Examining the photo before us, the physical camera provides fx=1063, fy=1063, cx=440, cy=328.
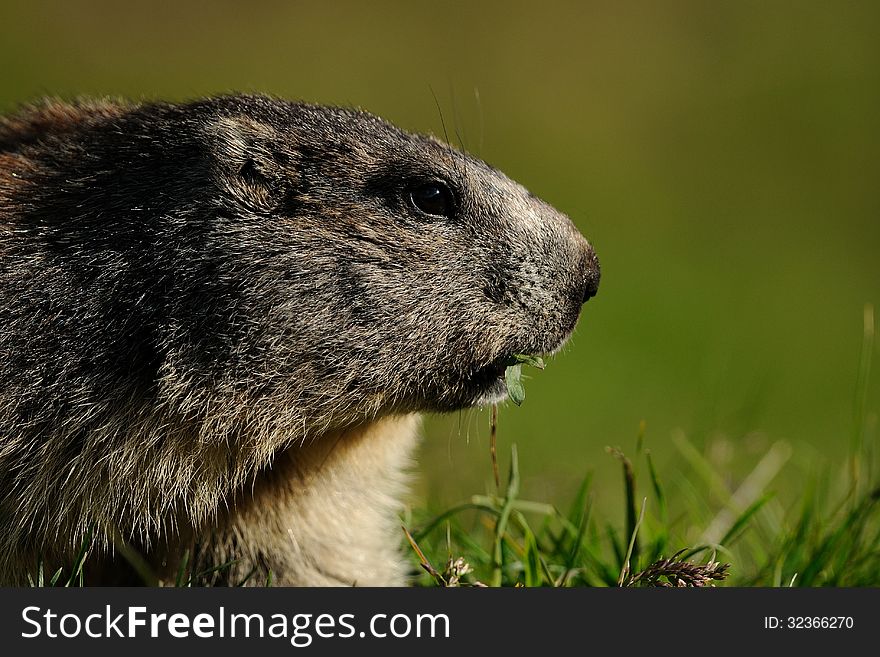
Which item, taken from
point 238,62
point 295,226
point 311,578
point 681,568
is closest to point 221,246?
point 295,226

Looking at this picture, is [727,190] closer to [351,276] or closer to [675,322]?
[675,322]

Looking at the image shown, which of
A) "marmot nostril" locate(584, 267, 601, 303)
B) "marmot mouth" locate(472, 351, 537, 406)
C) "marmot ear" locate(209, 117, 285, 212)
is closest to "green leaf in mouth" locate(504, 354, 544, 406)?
"marmot mouth" locate(472, 351, 537, 406)

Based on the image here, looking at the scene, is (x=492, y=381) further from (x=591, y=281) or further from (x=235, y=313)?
(x=235, y=313)

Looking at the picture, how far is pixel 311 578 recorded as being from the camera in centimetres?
484

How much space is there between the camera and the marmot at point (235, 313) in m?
4.16

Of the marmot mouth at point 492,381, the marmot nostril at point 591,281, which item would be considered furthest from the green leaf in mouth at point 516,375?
the marmot nostril at point 591,281

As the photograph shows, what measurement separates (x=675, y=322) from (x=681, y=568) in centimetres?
984

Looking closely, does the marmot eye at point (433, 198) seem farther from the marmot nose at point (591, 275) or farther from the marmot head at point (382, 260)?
the marmot nose at point (591, 275)

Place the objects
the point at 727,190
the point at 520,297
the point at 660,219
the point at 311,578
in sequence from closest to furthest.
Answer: the point at 520,297
the point at 311,578
the point at 660,219
the point at 727,190

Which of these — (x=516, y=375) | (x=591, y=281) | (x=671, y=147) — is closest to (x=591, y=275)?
(x=591, y=281)

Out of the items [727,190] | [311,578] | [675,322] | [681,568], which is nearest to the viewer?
[681,568]

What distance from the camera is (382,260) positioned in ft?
14.1

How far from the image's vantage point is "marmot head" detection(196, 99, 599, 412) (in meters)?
4.19

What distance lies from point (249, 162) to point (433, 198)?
78cm
